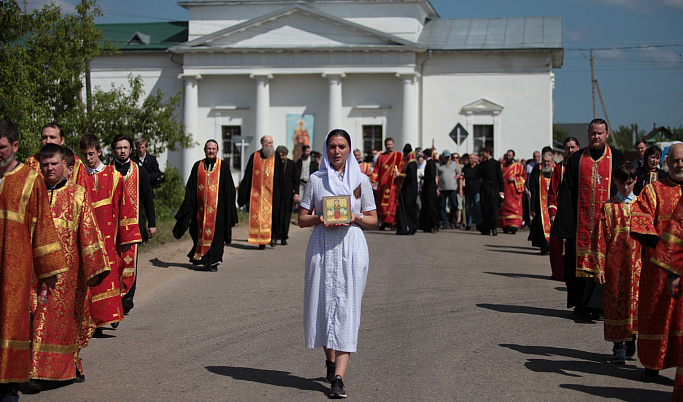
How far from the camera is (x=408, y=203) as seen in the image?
2155 centimetres

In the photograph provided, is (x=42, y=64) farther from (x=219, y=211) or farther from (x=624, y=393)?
(x=624, y=393)

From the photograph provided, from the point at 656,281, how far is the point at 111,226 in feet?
15.6

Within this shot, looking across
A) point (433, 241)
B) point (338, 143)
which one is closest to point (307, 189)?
point (338, 143)

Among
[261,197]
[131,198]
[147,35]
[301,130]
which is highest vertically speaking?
[147,35]

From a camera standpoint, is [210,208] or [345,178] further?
[210,208]

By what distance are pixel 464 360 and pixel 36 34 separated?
1608 centimetres

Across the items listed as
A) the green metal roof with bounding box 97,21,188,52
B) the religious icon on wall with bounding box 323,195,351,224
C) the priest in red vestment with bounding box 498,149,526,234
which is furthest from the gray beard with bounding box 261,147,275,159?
the green metal roof with bounding box 97,21,188,52

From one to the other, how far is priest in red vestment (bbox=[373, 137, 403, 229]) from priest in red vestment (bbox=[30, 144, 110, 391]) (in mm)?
15596

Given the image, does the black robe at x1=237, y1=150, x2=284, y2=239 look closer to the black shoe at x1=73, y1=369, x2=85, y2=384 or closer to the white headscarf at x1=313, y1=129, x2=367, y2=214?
the black shoe at x1=73, y1=369, x2=85, y2=384

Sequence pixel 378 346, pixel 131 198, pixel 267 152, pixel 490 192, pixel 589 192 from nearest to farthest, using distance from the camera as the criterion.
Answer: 1. pixel 378 346
2. pixel 589 192
3. pixel 131 198
4. pixel 267 152
5. pixel 490 192

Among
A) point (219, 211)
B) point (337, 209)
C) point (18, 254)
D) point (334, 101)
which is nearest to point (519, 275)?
point (219, 211)

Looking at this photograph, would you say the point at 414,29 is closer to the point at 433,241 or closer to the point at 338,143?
the point at 433,241

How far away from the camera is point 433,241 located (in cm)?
1928

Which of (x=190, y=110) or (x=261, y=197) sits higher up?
(x=190, y=110)
